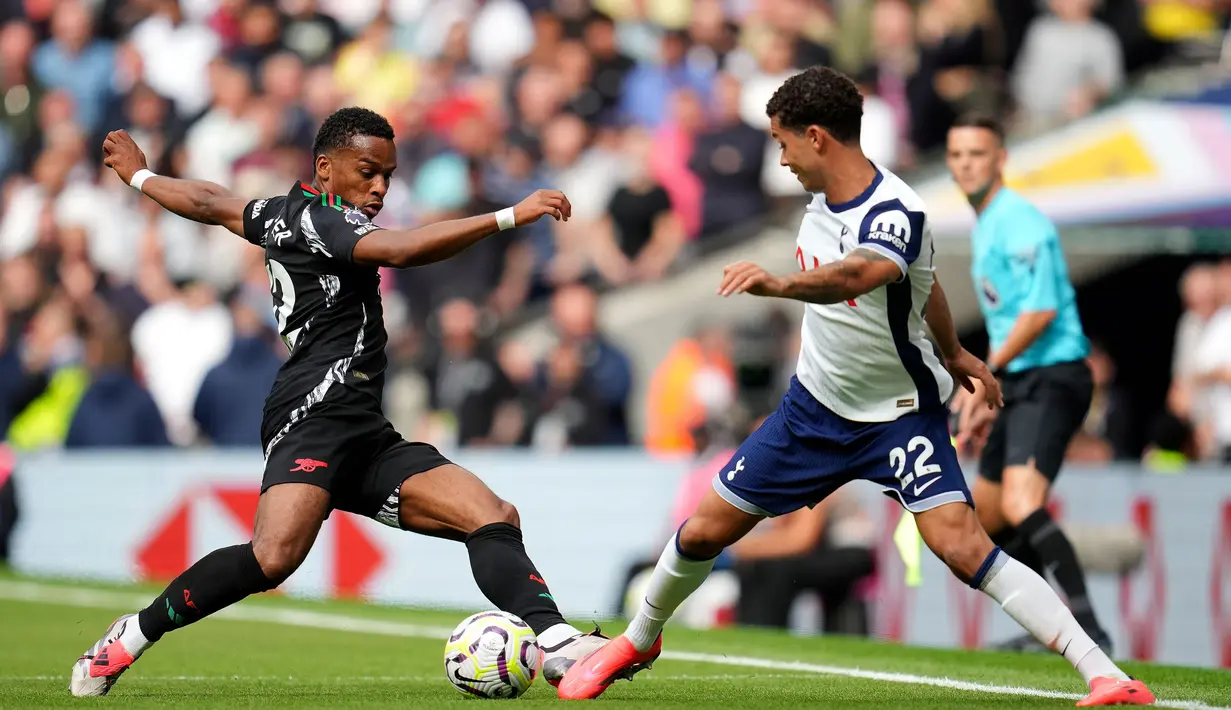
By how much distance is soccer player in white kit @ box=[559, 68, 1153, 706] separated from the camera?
20.5 feet

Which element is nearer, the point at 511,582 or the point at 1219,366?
the point at 511,582

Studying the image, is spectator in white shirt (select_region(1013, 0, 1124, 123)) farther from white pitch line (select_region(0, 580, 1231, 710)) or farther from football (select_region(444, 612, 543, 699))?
football (select_region(444, 612, 543, 699))

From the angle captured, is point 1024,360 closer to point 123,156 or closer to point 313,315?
point 313,315

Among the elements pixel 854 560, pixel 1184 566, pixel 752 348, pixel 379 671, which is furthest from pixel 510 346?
pixel 379 671

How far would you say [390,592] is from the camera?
13.9m

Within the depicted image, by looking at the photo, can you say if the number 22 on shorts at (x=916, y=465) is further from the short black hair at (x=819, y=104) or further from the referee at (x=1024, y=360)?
the referee at (x=1024, y=360)

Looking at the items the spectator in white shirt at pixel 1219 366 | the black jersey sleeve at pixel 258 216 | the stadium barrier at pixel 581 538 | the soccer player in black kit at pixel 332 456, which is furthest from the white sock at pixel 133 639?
the spectator in white shirt at pixel 1219 366

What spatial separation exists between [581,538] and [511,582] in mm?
6260

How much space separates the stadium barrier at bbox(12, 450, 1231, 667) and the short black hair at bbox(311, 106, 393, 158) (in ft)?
19.2

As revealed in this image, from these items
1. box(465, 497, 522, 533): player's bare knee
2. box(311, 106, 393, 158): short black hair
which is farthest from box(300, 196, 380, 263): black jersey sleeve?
box(465, 497, 522, 533): player's bare knee

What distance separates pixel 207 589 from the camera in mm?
6844

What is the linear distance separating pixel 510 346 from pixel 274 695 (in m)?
8.42

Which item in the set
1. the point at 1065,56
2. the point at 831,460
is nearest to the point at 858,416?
the point at 831,460

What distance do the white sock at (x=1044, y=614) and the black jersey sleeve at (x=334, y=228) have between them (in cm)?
251
